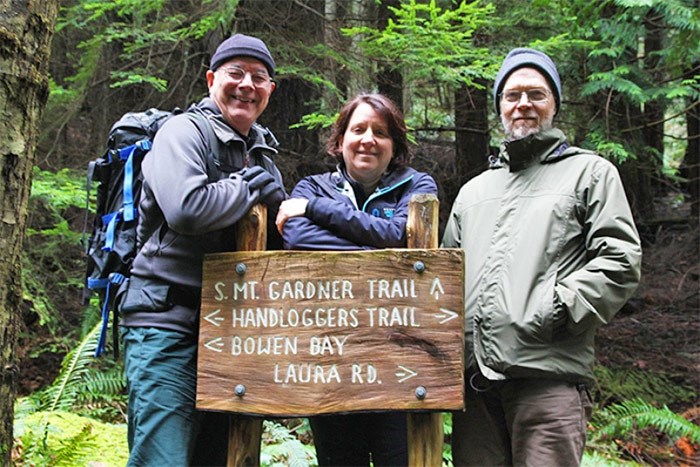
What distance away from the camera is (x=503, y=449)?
3309mm

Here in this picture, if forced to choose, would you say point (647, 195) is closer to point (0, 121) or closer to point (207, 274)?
point (207, 274)

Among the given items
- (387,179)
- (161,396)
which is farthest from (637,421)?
(161,396)

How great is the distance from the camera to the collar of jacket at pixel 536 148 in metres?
3.35

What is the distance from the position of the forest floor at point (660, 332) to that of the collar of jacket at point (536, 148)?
4262 mm

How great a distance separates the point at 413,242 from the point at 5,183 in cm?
176

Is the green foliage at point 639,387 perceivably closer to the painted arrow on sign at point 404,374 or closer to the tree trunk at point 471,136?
the tree trunk at point 471,136

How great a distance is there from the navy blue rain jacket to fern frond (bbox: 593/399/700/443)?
12.7ft

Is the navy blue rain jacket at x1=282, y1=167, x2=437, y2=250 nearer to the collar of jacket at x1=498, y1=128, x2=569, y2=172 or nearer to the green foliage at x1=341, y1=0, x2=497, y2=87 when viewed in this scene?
the collar of jacket at x1=498, y1=128, x2=569, y2=172

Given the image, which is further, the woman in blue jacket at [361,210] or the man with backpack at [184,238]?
the woman in blue jacket at [361,210]

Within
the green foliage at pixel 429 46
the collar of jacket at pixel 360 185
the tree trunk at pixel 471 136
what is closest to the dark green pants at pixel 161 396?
the collar of jacket at pixel 360 185

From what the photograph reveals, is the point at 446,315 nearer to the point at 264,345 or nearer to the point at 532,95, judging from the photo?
the point at 264,345

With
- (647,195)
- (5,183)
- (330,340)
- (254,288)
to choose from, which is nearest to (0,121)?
(5,183)

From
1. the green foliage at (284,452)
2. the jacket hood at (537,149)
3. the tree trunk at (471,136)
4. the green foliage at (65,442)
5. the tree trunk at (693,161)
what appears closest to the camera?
the jacket hood at (537,149)

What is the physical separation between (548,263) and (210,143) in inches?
66.6
